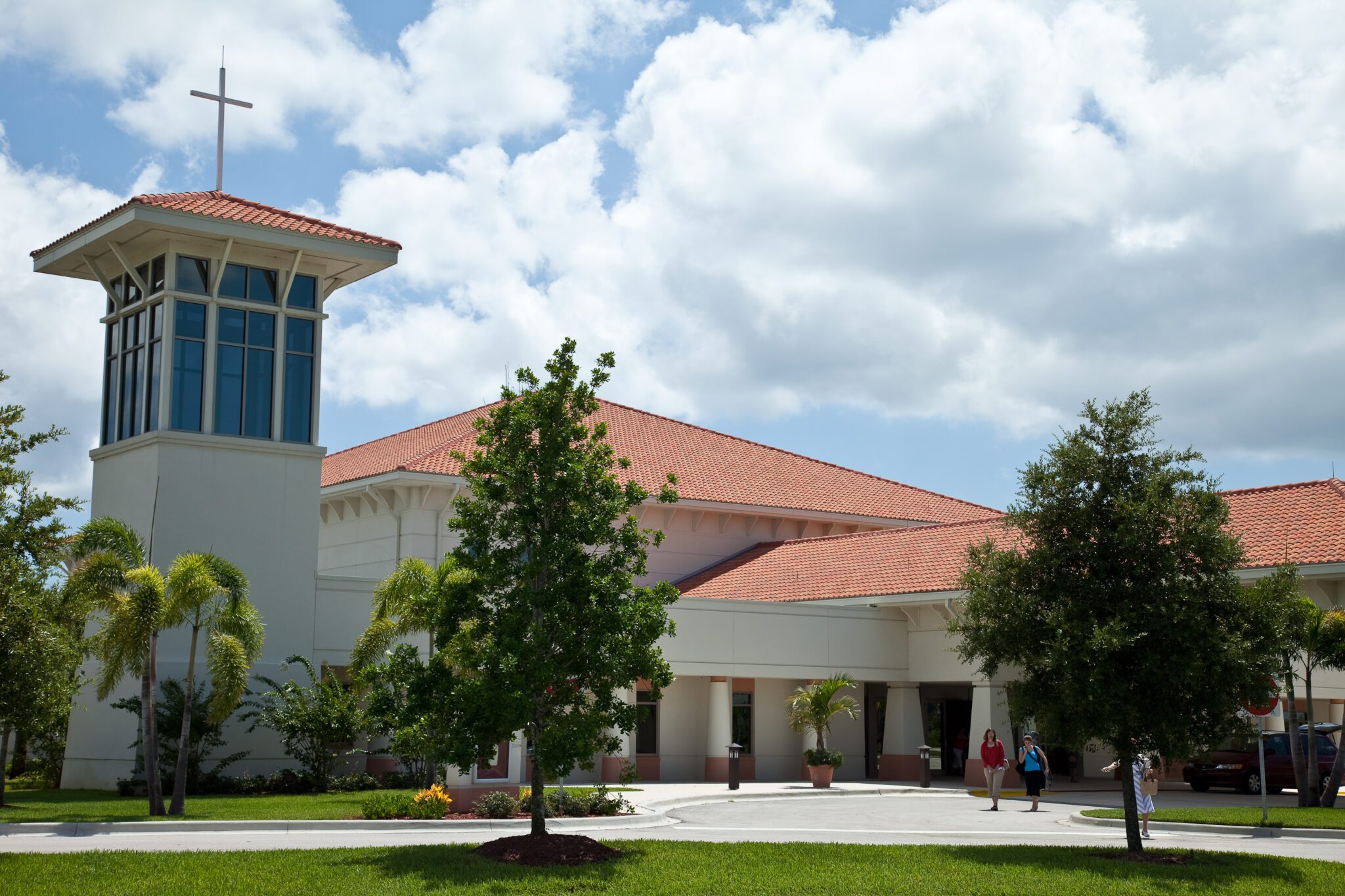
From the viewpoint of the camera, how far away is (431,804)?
862 inches

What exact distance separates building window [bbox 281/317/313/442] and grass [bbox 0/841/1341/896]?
15361 millimetres

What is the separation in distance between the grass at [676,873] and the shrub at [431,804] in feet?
14.9

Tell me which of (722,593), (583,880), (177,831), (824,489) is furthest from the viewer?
(824,489)

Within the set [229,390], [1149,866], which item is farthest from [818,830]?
[229,390]

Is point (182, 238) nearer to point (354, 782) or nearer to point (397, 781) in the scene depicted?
point (354, 782)

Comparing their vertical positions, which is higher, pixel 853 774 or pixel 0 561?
pixel 0 561

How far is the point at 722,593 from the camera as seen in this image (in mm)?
37844

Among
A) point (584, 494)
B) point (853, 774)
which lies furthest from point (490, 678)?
point (853, 774)

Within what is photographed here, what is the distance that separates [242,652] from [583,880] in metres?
10.8

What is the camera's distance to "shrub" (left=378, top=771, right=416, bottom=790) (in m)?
28.1

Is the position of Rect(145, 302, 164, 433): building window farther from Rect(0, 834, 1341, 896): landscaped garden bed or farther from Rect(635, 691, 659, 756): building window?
Rect(0, 834, 1341, 896): landscaped garden bed

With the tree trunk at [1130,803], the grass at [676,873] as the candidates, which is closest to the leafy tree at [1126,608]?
the tree trunk at [1130,803]

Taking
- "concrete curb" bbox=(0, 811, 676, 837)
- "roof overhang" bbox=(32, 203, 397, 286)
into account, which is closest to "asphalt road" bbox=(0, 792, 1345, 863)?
"concrete curb" bbox=(0, 811, 676, 837)

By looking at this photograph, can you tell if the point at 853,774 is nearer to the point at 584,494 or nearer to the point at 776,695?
the point at 776,695
